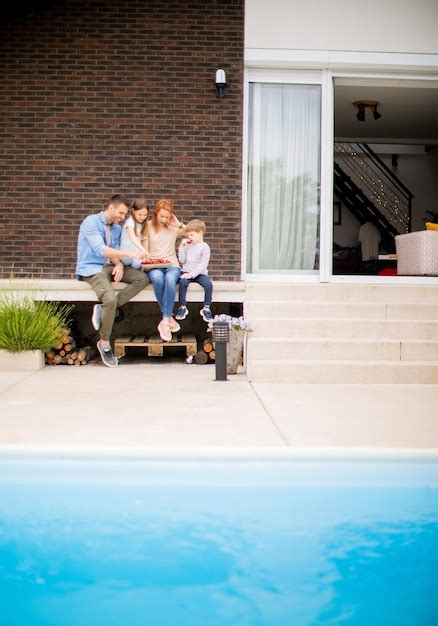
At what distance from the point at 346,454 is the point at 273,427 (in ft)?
2.25

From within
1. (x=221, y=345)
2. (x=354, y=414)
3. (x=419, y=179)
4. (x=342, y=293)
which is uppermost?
(x=419, y=179)

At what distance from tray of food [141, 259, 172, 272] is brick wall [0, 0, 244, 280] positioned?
3.31ft

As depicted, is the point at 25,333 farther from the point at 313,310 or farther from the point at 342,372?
the point at 342,372

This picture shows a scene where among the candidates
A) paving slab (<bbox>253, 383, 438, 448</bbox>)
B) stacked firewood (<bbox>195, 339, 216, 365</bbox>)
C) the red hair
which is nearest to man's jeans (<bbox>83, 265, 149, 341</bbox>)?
the red hair

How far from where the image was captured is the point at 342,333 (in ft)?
21.0

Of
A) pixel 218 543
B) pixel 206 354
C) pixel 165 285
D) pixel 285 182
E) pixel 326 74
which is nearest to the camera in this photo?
pixel 218 543

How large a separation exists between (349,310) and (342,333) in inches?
16.1

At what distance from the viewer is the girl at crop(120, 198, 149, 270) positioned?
668 cm

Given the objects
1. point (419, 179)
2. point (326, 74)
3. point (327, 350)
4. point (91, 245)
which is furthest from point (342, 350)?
point (419, 179)

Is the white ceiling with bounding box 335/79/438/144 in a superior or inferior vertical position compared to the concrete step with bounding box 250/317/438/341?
superior

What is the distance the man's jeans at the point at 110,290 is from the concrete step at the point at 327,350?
125 centimetres

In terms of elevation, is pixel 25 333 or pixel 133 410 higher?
pixel 25 333

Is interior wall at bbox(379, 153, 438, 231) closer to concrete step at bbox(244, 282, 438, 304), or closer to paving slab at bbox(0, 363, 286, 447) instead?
concrete step at bbox(244, 282, 438, 304)

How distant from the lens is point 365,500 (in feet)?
9.77
